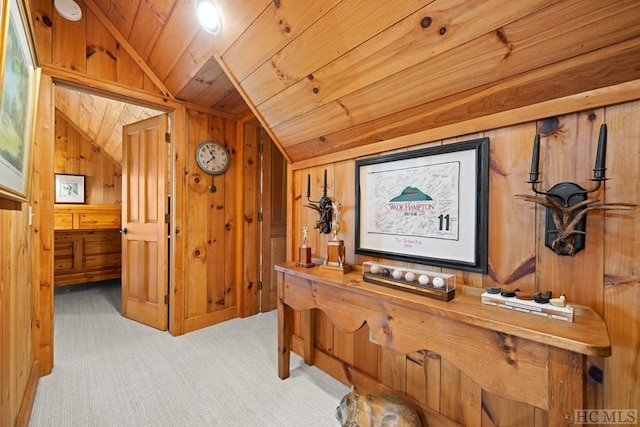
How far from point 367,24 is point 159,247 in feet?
8.50

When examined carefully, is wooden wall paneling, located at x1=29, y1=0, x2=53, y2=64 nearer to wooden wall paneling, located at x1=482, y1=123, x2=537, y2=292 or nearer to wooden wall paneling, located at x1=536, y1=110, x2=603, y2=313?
wooden wall paneling, located at x1=482, y1=123, x2=537, y2=292

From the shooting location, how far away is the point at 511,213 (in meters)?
1.08

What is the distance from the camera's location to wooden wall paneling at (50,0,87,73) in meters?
2.04

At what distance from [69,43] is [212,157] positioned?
133 cm

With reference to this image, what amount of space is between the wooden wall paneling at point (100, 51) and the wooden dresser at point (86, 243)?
2417 mm

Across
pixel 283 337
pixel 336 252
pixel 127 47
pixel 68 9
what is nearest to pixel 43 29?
pixel 68 9

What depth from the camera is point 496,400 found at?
113 centimetres

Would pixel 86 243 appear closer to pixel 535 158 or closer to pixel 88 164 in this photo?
pixel 88 164

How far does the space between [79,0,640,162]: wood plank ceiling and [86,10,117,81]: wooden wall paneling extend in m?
0.31

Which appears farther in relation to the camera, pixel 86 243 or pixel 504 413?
pixel 86 243

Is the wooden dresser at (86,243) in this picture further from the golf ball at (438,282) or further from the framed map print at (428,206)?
the golf ball at (438,282)

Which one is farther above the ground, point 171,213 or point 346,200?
point 346,200

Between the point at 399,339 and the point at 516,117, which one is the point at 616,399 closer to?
the point at 399,339

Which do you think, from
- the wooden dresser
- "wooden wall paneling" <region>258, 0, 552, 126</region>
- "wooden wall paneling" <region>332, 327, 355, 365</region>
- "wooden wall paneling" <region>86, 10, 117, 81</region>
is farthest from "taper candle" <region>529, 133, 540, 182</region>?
the wooden dresser
